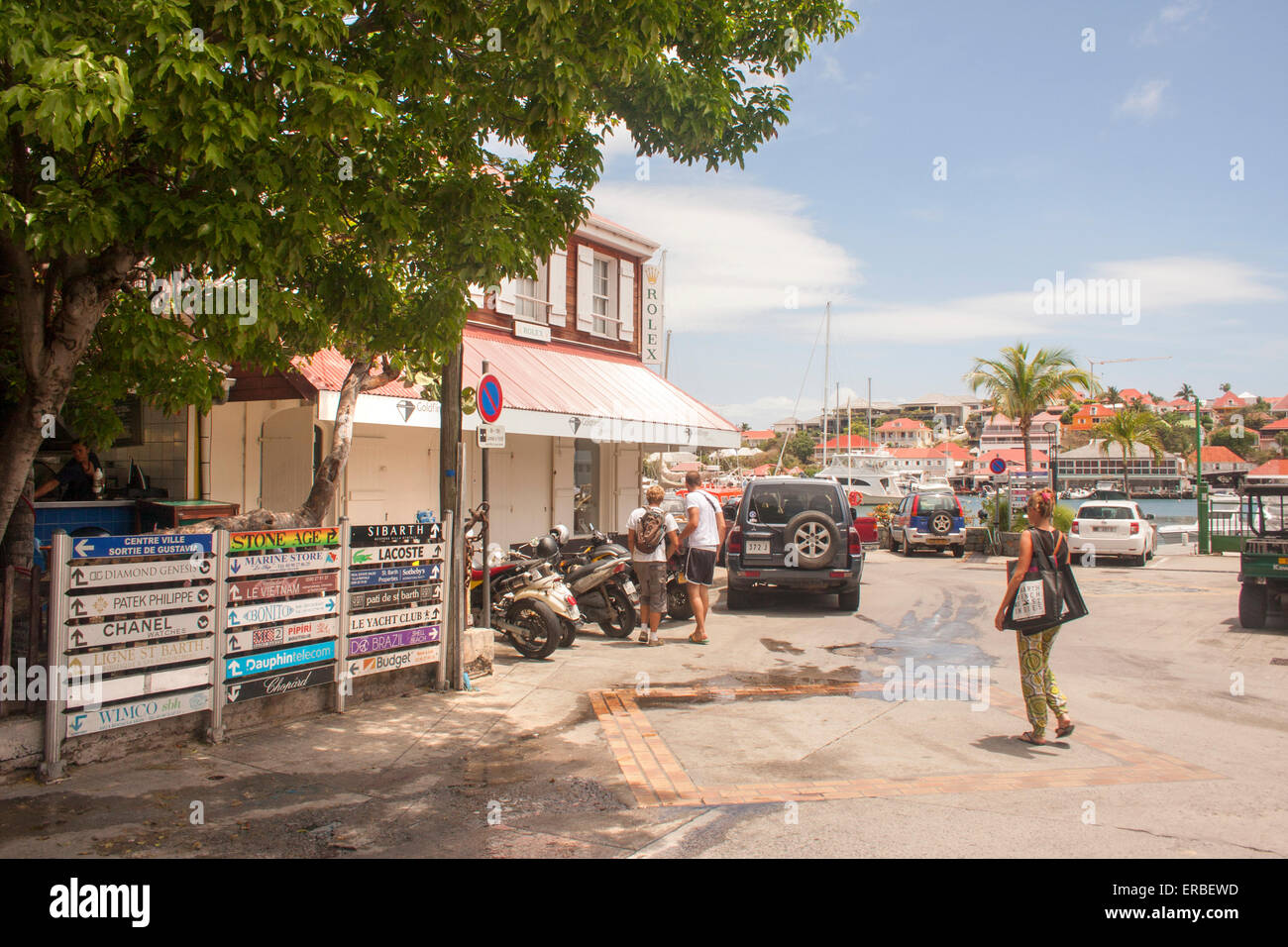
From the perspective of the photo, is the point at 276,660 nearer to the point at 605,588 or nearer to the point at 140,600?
the point at 140,600

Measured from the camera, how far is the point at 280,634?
674 centimetres

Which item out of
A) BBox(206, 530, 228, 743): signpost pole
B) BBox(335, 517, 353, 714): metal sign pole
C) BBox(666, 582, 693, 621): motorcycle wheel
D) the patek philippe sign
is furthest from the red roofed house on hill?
BBox(206, 530, 228, 743): signpost pole

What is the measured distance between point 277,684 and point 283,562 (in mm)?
874

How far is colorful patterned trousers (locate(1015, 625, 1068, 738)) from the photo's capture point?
6543 mm

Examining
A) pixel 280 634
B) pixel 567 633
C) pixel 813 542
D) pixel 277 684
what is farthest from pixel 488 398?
pixel 813 542

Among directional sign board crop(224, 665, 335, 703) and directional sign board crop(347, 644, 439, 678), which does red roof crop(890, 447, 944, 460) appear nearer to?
directional sign board crop(347, 644, 439, 678)

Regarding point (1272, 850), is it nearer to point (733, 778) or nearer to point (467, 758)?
point (733, 778)

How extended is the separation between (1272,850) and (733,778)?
2.79 m

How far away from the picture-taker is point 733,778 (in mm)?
5754

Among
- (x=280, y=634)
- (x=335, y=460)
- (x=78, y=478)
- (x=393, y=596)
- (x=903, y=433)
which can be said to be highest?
(x=903, y=433)

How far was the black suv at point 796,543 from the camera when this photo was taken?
1300 cm

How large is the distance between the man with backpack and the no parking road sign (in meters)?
2.64
